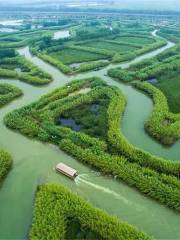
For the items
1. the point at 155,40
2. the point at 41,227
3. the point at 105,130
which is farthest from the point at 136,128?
the point at 155,40

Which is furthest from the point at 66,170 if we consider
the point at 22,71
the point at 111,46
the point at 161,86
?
the point at 111,46

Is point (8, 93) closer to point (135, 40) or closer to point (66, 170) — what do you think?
point (66, 170)

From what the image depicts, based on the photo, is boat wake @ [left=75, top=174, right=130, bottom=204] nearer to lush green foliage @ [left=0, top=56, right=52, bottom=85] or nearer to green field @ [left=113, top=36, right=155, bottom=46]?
lush green foliage @ [left=0, top=56, right=52, bottom=85]

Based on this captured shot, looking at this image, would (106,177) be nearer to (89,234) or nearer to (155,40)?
(89,234)

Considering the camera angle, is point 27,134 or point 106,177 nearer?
point 106,177

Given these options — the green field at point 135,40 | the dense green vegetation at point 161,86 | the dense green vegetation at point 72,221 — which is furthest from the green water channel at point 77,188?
the green field at point 135,40
